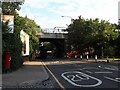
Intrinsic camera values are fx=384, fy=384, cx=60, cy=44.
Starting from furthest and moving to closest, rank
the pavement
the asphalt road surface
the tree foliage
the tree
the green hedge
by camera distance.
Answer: the tree foliage → the tree → the green hedge → the pavement → the asphalt road surface

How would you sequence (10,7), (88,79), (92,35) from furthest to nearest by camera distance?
1. (92,35)
2. (10,7)
3. (88,79)

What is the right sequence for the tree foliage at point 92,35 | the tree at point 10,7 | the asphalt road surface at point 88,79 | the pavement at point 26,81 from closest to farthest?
1. the asphalt road surface at point 88,79
2. the pavement at point 26,81
3. the tree at point 10,7
4. the tree foliage at point 92,35

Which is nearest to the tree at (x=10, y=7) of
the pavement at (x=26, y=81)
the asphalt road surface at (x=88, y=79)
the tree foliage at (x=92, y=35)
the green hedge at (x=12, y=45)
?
the green hedge at (x=12, y=45)

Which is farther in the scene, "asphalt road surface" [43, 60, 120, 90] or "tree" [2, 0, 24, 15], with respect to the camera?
"tree" [2, 0, 24, 15]

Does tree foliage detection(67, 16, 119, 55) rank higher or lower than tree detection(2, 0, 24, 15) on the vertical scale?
lower

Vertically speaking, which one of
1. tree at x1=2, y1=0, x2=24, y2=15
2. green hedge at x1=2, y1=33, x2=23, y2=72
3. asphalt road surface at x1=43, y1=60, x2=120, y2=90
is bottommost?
asphalt road surface at x1=43, y1=60, x2=120, y2=90

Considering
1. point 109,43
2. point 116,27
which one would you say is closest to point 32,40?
point 109,43

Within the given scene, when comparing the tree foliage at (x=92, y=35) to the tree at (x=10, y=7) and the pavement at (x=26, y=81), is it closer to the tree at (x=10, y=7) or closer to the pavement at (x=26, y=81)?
the tree at (x=10, y=7)

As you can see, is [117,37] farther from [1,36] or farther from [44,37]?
[1,36]

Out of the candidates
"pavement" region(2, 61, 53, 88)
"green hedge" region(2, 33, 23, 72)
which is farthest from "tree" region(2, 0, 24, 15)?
"pavement" region(2, 61, 53, 88)

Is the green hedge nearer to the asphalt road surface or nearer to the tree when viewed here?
the asphalt road surface

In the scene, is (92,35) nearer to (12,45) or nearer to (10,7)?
(10,7)

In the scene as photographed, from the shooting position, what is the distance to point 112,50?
8569cm

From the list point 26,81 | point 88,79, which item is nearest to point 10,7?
point 88,79
